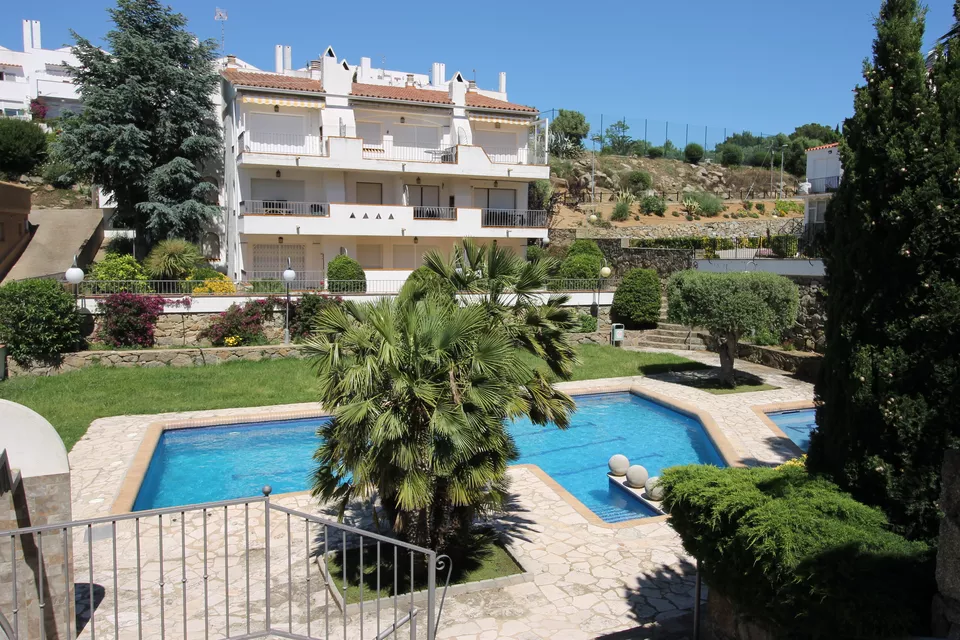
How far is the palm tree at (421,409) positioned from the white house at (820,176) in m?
27.5

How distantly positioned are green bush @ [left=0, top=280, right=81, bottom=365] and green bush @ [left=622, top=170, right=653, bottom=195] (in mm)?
42109

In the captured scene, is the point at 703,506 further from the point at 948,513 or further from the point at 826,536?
the point at 948,513

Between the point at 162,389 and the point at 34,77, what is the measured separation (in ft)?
166

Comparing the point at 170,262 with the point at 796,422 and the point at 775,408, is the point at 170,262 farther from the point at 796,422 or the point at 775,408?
the point at 796,422

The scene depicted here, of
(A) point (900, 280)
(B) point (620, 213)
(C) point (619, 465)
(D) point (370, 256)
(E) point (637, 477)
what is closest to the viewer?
(A) point (900, 280)

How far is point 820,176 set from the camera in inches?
1309

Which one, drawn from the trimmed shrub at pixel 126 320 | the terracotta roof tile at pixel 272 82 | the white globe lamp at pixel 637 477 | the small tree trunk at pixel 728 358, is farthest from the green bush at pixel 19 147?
the white globe lamp at pixel 637 477

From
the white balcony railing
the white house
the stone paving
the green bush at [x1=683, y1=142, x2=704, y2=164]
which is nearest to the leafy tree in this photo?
the green bush at [x1=683, y1=142, x2=704, y2=164]

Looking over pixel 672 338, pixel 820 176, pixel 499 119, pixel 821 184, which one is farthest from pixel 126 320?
pixel 820 176

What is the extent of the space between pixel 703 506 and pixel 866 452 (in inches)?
55.5

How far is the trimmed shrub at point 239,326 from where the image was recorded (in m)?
22.2

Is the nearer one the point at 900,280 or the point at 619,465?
the point at 900,280

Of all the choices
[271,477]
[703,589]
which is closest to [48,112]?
[271,477]

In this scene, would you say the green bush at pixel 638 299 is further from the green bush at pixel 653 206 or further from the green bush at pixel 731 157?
the green bush at pixel 731 157
